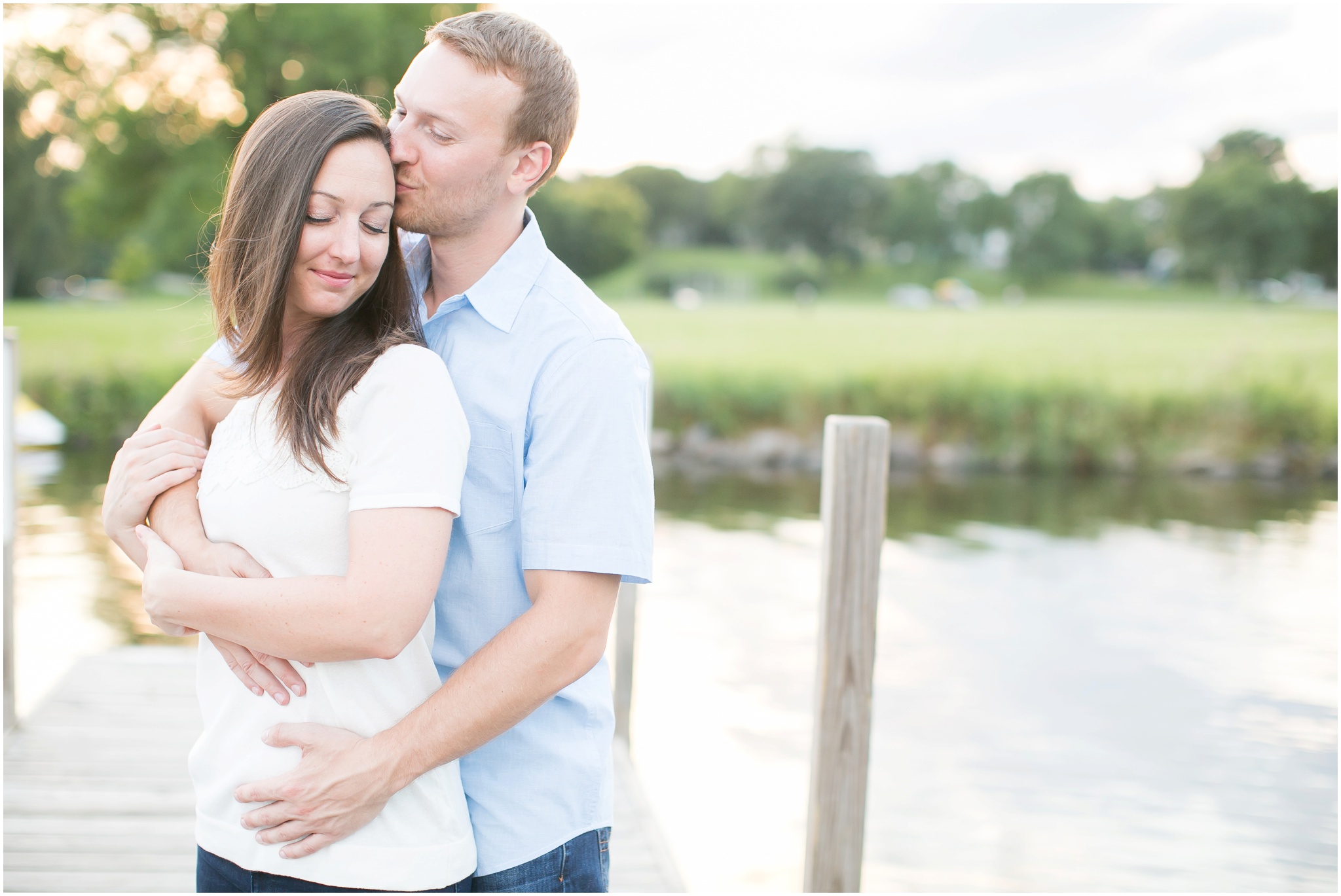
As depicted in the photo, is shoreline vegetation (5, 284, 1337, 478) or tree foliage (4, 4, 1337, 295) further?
tree foliage (4, 4, 1337, 295)

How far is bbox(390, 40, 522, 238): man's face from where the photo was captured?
55.8 inches

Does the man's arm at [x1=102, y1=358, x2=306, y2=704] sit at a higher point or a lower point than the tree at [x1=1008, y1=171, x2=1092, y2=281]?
lower

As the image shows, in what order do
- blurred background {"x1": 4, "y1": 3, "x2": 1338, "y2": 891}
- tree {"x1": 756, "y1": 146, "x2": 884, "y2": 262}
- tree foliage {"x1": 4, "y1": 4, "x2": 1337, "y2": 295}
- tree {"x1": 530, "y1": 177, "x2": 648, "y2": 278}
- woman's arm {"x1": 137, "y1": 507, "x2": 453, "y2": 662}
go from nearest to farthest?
woman's arm {"x1": 137, "y1": 507, "x2": 453, "y2": 662} → blurred background {"x1": 4, "y1": 3, "x2": 1338, "y2": 891} → tree foliage {"x1": 4, "y1": 4, "x2": 1337, "y2": 295} → tree {"x1": 530, "y1": 177, "x2": 648, "y2": 278} → tree {"x1": 756, "y1": 146, "x2": 884, "y2": 262}

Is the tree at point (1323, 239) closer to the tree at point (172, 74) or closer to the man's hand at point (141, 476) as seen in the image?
the tree at point (172, 74)

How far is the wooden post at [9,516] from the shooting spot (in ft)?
11.8

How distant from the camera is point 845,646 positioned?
235 cm

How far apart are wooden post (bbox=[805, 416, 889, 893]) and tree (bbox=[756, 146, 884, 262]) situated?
5643 centimetres

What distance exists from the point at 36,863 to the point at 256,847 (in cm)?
211

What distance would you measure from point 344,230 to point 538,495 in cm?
42

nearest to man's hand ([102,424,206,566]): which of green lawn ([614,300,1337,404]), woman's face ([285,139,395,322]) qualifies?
woman's face ([285,139,395,322])

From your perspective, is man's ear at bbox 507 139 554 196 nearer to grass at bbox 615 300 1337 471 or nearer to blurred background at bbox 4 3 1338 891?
blurred background at bbox 4 3 1338 891

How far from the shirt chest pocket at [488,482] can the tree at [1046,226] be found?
55.9 metres

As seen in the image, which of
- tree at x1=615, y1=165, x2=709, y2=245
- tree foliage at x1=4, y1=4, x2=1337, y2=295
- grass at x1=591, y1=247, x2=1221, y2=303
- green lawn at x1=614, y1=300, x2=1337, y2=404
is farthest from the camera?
tree at x1=615, y1=165, x2=709, y2=245

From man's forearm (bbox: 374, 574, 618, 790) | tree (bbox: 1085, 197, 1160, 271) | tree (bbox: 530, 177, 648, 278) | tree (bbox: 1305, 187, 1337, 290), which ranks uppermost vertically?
tree (bbox: 1085, 197, 1160, 271)
